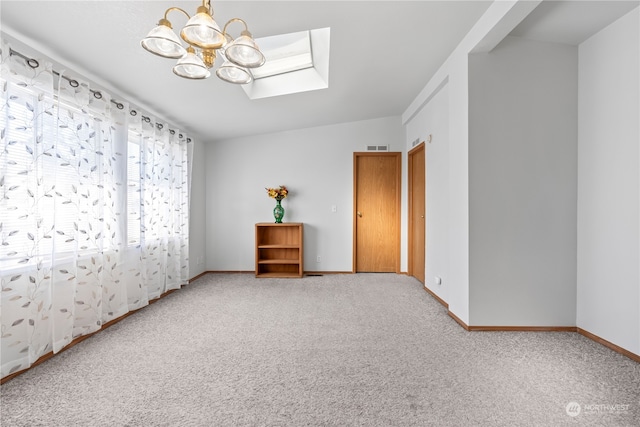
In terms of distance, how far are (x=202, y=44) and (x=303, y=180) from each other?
3.45 metres

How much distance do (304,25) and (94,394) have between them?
2863mm

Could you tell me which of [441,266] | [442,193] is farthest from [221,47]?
[441,266]

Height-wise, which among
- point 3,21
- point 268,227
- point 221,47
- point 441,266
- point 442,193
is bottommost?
point 441,266

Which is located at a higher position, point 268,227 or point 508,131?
point 508,131

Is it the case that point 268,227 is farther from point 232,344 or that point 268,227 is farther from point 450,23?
point 450,23

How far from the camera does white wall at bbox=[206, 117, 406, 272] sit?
485 cm

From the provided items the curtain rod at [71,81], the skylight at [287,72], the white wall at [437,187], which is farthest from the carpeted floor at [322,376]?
the skylight at [287,72]

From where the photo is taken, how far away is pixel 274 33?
2324mm

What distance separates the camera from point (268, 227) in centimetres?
489

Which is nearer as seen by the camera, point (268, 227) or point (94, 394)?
point (94, 394)

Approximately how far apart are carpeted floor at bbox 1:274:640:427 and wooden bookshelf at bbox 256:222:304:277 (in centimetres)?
183

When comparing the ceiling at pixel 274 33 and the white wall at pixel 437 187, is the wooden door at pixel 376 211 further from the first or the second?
the ceiling at pixel 274 33

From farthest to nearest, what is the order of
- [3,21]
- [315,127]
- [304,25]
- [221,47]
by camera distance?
[315,127]
[304,25]
[3,21]
[221,47]

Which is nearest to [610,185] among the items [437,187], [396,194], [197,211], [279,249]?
[437,187]
